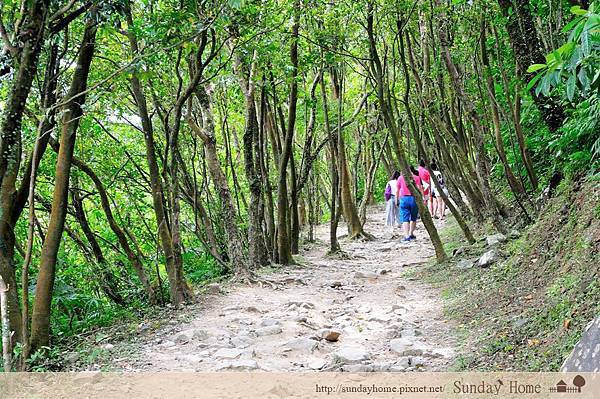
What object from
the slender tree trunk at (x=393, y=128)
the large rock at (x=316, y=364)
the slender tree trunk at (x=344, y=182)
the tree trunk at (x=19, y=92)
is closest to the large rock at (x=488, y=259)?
the slender tree trunk at (x=393, y=128)

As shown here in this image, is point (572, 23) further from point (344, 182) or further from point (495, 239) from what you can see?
point (344, 182)

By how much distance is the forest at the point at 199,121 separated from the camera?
227 inches

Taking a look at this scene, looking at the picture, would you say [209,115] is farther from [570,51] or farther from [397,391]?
[570,51]

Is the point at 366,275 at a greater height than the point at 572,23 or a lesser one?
lesser

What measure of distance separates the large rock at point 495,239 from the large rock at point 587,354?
5439mm

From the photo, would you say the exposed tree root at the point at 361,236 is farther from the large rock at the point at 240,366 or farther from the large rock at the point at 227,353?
the large rock at the point at 240,366

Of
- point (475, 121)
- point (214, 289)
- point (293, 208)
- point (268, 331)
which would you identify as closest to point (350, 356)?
point (268, 331)

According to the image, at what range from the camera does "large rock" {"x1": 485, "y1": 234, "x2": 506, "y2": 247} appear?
9259mm

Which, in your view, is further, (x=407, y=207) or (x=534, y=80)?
(x=407, y=207)

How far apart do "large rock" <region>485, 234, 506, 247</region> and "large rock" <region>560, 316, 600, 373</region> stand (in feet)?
17.8

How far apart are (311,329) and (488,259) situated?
306 cm

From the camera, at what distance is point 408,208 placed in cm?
1453

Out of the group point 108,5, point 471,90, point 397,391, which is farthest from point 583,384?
point 471,90

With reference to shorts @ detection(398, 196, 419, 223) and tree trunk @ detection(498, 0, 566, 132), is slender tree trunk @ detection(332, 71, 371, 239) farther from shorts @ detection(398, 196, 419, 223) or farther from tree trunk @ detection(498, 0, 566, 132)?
tree trunk @ detection(498, 0, 566, 132)
